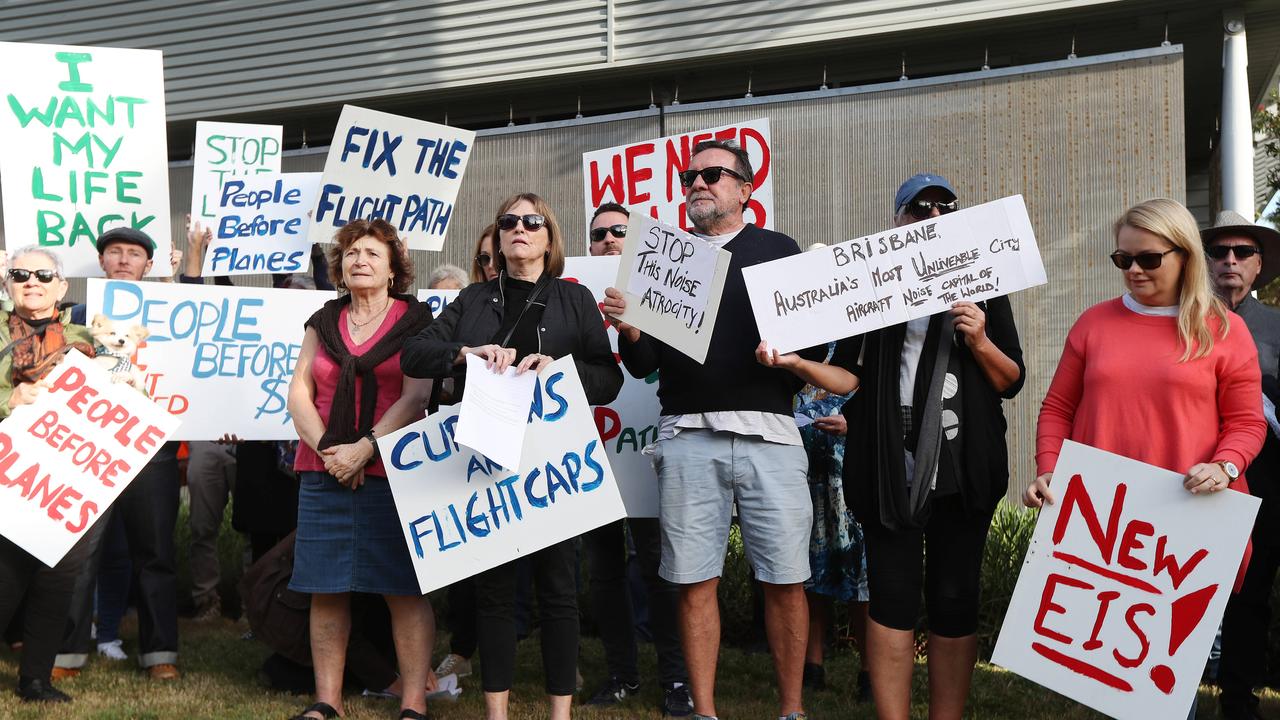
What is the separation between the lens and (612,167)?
20.7 feet

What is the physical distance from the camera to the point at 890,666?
390 cm

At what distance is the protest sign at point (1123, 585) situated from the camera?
3408 mm

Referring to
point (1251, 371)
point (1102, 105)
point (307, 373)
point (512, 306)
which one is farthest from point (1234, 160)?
point (307, 373)

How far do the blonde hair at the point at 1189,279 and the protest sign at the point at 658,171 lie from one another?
265cm

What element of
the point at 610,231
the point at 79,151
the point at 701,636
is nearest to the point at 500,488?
the point at 701,636

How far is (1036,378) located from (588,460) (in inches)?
222

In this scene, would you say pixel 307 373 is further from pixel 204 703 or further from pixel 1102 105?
pixel 1102 105

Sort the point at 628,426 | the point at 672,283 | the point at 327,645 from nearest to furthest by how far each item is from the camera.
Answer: the point at 672,283 < the point at 327,645 < the point at 628,426

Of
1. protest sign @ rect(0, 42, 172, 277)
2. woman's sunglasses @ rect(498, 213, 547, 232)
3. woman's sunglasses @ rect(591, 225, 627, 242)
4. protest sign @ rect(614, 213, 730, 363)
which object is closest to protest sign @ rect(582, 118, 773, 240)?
woman's sunglasses @ rect(591, 225, 627, 242)

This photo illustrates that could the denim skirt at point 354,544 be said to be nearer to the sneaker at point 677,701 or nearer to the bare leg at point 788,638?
the sneaker at point 677,701

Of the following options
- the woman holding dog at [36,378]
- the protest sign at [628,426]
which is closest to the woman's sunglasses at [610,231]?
the protest sign at [628,426]

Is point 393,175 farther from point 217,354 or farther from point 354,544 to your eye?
point 354,544

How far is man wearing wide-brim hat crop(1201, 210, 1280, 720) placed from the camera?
4.64 meters

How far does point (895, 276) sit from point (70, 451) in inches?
137
